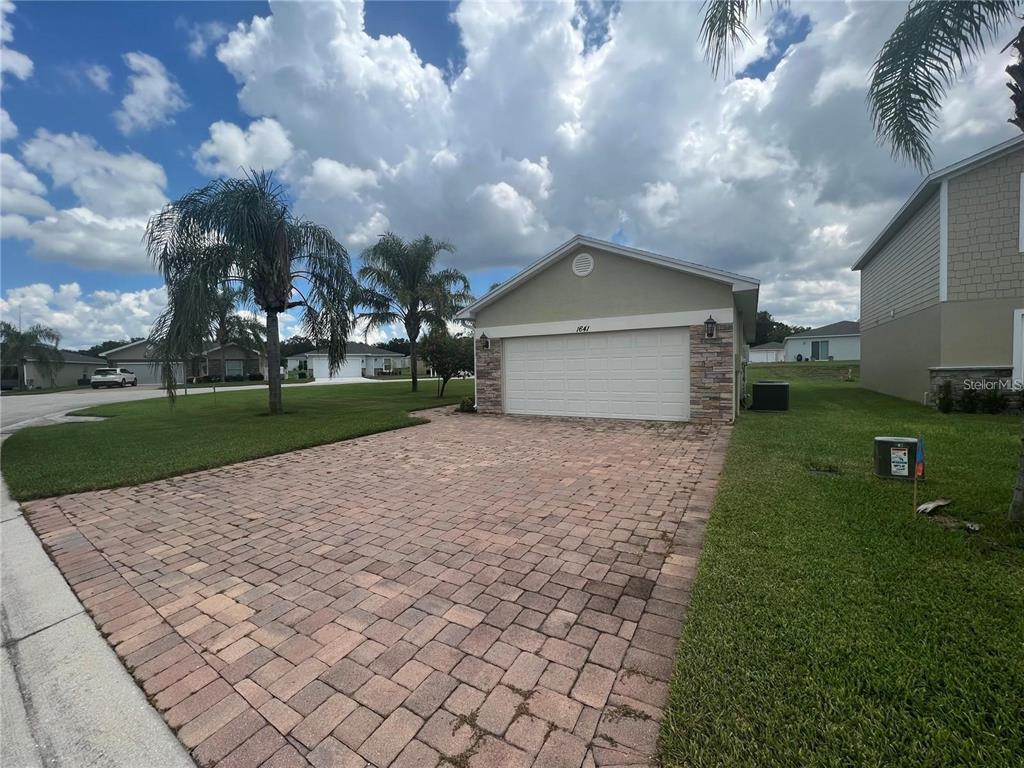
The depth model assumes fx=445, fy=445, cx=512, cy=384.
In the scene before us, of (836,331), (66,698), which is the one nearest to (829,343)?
(836,331)

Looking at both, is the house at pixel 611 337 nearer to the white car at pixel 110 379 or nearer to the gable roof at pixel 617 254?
the gable roof at pixel 617 254

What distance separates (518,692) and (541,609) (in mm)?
721

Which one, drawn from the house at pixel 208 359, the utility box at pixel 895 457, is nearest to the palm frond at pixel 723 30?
the utility box at pixel 895 457

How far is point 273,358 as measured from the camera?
13969 mm

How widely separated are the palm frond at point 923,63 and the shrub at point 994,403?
890cm

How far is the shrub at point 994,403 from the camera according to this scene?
34.6 feet

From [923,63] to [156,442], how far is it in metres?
13.2

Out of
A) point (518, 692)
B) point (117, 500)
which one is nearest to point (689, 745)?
point (518, 692)

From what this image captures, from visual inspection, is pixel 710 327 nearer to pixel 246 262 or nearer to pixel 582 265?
pixel 582 265

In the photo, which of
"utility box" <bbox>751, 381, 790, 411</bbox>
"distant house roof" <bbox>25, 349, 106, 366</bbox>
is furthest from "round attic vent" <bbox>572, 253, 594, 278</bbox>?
"distant house roof" <bbox>25, 349, 106, 366</bbox>

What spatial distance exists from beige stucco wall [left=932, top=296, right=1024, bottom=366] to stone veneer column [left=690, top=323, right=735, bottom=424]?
6.50m

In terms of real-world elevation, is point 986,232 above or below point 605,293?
above

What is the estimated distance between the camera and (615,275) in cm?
1082

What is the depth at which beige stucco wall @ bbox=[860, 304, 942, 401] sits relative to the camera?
12.1 metres
